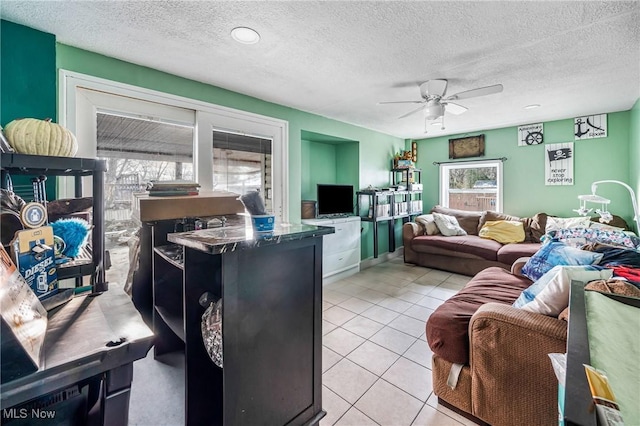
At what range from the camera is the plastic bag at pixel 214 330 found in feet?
3.19

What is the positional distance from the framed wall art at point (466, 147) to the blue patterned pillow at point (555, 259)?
3089 millimetres

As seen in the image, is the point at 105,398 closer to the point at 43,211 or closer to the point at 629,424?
the point at 43,211

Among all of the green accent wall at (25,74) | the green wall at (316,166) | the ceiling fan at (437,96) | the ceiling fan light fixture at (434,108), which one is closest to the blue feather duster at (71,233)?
the green accent wall at (25,74)

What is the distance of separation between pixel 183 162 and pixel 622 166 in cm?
562

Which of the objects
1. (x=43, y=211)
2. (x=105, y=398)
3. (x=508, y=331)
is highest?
(x=43, y=211)

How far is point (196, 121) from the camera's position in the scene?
103 inches

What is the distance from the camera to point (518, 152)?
4496 mm

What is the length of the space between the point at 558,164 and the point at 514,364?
166 inches

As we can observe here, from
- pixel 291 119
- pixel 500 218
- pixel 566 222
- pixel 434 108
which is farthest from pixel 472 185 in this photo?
pixel 291 119

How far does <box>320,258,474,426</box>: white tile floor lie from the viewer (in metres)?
1.59

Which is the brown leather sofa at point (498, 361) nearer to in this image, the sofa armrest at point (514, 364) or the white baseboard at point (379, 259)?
the sofa armrest at point (514, 364)

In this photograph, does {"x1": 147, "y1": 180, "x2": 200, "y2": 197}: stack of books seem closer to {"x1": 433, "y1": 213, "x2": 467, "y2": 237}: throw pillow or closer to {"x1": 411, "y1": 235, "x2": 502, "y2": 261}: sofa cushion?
{"x1": 411, "y1": 235, "x2": 502, "y2": 261}: sofa cushion

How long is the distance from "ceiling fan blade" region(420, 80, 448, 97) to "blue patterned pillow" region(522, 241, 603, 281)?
171cm

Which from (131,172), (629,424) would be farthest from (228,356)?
(131,172)
